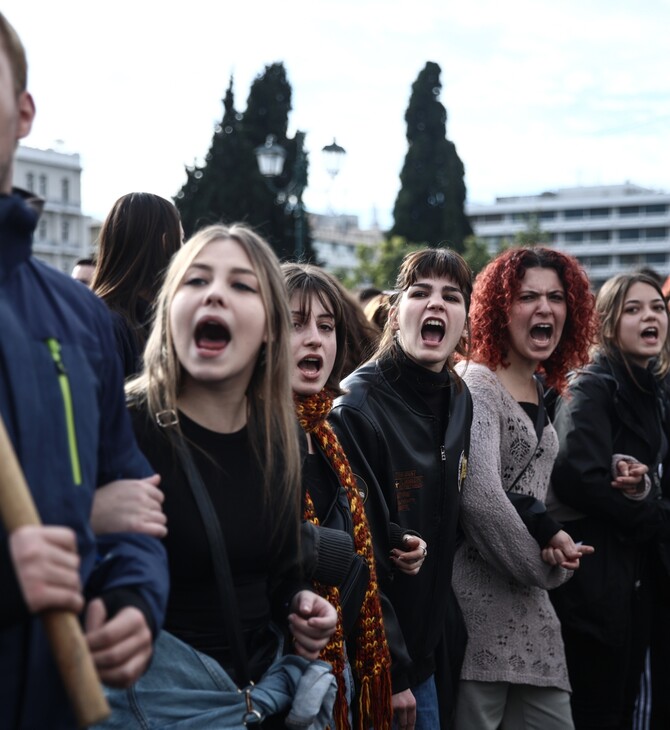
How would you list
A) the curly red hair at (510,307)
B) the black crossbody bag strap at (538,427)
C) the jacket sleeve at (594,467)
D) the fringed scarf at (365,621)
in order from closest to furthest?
the fringed scarf at (365,621) < the black crossbody bag strap at (538,427) < the curly red hair at (510,307) < the jacket sleeve at (594,467)

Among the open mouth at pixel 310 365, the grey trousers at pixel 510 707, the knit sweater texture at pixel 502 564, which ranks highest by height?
the open mouth at pixel 310 365

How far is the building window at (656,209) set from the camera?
111062 millimetres

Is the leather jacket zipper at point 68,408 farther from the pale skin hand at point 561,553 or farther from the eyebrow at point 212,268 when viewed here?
the pale skin hand at point 561,553

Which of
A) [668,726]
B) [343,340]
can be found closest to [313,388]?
[343,340]

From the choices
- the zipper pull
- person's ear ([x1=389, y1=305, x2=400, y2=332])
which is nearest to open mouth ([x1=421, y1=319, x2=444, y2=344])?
person's ear ([x1=389, y1=305, x2=400, y2=332])

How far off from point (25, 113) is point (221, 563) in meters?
1.09

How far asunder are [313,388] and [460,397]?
85 cm

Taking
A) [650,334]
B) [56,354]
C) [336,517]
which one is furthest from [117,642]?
[650,334]

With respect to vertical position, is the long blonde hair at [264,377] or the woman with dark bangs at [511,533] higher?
the long blonde hair at [264,377]

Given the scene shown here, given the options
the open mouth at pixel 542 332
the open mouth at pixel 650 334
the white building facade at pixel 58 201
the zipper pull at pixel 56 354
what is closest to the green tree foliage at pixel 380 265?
the open mouth at pixel 650 334

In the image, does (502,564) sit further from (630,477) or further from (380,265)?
(380,265)

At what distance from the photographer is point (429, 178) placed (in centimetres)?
5325

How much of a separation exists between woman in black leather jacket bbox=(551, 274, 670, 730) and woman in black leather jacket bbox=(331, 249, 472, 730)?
0.95 meters

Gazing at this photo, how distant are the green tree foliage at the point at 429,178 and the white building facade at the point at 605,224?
5679cm
